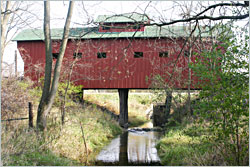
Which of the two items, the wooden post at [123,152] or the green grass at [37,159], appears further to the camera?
the wooden post at [123,152]

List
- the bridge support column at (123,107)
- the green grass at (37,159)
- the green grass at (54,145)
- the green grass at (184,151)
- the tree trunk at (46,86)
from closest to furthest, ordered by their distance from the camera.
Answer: the green grass at (37,159), the green grass at (54,145), the green grass at (184,151), the tree trunk at (46,86), the bridge support column at (123,107)

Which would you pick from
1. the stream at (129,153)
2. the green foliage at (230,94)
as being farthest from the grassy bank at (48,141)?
the green foliage at (230,94)

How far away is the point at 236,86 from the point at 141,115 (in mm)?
15282

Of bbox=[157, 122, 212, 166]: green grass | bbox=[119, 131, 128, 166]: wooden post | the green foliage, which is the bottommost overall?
bbox=[119, 131, 128, 166]: wooden post

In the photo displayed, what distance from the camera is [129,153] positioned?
27.6 ft

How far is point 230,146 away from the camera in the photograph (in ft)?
14.6

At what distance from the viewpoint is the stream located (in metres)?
7.27

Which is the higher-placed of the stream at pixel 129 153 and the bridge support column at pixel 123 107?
the bridge support column at pixel 123 107

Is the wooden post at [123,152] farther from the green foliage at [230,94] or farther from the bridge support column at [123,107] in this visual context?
the bridge support column at [123,107]

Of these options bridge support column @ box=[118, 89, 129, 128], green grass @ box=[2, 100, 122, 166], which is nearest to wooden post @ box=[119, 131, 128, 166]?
green grass @ box=[2, 100, 122, 166]

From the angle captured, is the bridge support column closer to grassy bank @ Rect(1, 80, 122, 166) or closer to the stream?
grassy bank @ Rect(1, 80, 122, 166)

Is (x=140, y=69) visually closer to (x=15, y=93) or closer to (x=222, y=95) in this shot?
(x=15, y=93)

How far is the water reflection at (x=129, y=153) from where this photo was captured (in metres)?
7.30

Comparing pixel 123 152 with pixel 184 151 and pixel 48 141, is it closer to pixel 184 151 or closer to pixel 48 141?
pixel 184 151
